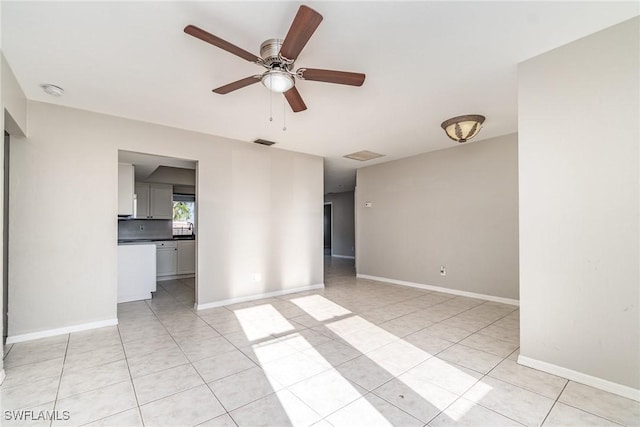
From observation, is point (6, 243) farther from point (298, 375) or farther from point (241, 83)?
point (298, 375)

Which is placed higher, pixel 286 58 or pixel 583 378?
pixel 286 58

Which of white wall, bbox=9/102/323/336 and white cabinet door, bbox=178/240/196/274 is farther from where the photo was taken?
white cabinet door, bbox=178/240/196/274

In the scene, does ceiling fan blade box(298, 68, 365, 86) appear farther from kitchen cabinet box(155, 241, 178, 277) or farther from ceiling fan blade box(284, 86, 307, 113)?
kitchen cabinet box(155, 241, 178, 277)

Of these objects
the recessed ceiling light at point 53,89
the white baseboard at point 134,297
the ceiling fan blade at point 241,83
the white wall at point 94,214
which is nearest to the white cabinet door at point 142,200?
the white baseboard at point 134,297

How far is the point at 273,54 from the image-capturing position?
1947 mm

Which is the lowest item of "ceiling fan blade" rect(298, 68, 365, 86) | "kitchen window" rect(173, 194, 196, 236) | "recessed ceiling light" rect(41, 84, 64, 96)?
"kitchen window" rect(173, 194, 196, 236)

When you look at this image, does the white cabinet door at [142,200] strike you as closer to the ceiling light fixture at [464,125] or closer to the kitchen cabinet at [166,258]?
the kitchen cabinet at [166,258]

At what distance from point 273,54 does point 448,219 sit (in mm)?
4127

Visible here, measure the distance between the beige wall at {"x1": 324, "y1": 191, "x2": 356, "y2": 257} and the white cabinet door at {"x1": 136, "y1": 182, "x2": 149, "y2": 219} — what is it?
20.8ft

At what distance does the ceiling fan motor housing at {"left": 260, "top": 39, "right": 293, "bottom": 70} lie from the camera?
1.91 meters

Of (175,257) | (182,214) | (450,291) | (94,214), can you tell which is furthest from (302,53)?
(182,214)

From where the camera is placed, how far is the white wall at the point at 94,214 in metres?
2.93

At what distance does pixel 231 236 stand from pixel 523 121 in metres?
3.82

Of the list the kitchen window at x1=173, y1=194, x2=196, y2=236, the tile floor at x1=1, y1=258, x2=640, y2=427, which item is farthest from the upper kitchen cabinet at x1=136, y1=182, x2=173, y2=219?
the tile floor at x1=1, y1=258, x2=640, y2=427
